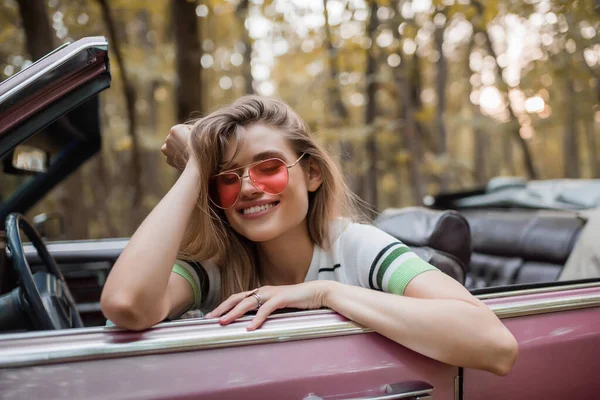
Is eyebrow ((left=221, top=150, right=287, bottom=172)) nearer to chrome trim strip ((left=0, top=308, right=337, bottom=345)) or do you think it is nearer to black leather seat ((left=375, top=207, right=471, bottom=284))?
chrome trim strip ((left=0, top=308, right=337, bottom=345))

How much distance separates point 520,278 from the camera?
3.04 meters

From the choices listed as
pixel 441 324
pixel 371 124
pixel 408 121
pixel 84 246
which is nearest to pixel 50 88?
pixel 441 324

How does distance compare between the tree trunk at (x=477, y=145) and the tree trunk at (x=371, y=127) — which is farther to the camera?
the tree trunk at (x=477, y=145)

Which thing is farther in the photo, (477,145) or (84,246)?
(477,145)

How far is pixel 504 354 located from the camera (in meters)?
1.33

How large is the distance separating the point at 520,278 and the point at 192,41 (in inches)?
150

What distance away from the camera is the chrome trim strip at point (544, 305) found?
1.50 meters

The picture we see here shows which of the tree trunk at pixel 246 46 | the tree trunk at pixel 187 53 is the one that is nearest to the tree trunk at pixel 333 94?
the tree trunk at pixel 246 46

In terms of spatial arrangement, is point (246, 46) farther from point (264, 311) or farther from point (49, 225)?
point (264, 311)

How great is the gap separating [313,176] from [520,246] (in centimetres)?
182

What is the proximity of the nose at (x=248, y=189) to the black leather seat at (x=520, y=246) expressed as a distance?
77.7 inches

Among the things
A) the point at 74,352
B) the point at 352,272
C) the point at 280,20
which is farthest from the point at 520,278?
the point at 280,20

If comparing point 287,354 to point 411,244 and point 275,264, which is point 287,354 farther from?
point 411,244

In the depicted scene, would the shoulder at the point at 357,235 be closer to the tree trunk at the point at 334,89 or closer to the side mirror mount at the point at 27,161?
the side mirror mount at the point at 27,161
